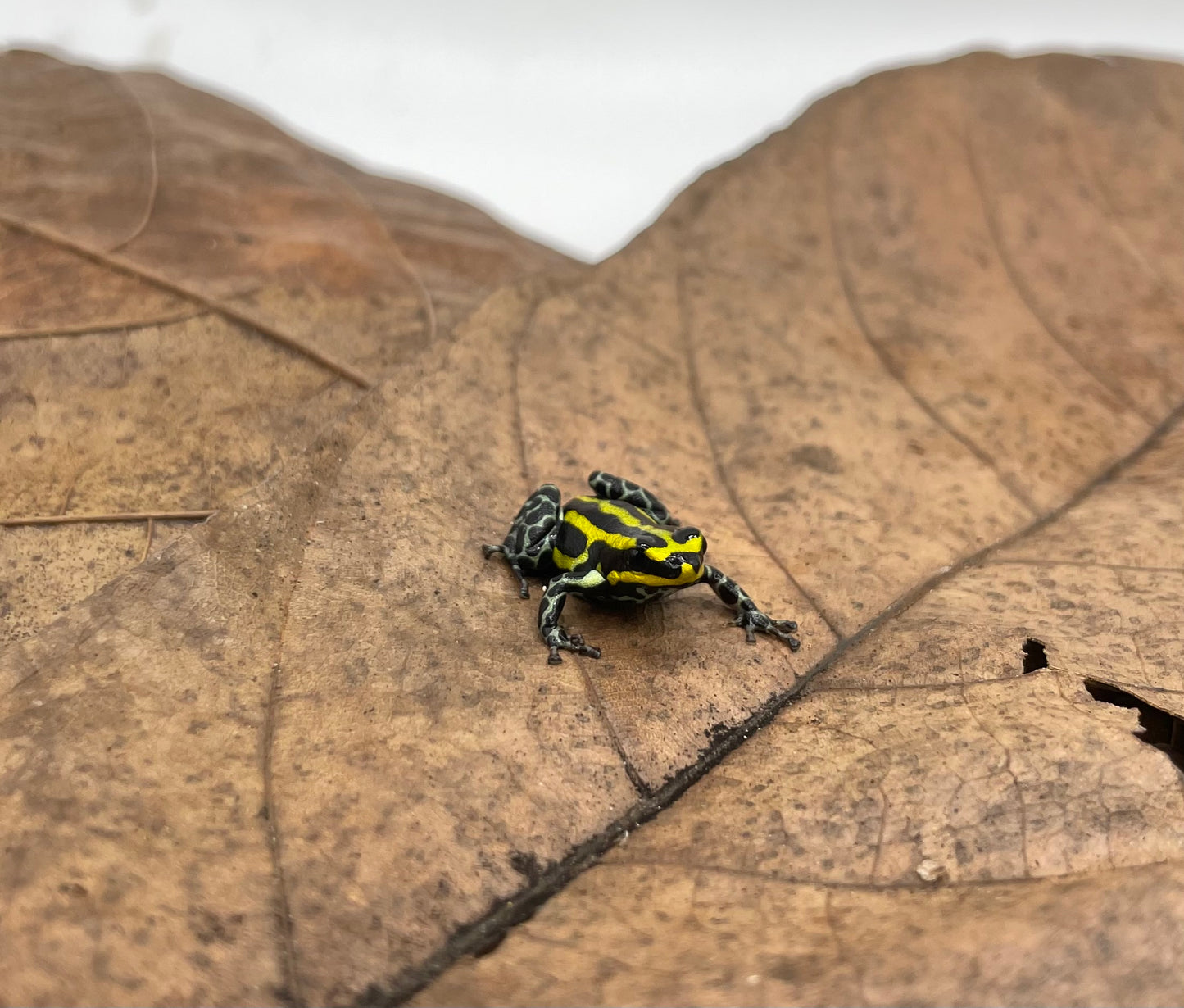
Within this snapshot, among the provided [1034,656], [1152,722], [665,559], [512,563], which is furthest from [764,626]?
[1152,722]


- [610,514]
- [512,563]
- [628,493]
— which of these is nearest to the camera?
[512,563]

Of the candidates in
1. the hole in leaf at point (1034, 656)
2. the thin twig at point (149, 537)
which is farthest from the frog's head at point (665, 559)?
the thin twig at point (149, 537)

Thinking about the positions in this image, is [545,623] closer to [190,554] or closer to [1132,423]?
[190,554]

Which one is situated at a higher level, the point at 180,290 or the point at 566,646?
the point at 180,290

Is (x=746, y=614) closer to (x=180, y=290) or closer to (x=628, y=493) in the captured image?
(x=628, y=493)

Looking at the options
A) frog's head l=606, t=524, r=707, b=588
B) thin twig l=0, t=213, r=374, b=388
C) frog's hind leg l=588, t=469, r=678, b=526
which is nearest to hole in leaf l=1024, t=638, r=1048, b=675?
frog's head l=606, t=524, r=707, b=588

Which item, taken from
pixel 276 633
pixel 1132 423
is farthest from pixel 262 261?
pixel 1132 423

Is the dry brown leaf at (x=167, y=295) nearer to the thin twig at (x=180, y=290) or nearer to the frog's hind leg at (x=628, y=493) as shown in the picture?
the thin twig at (x=180, y=290)
